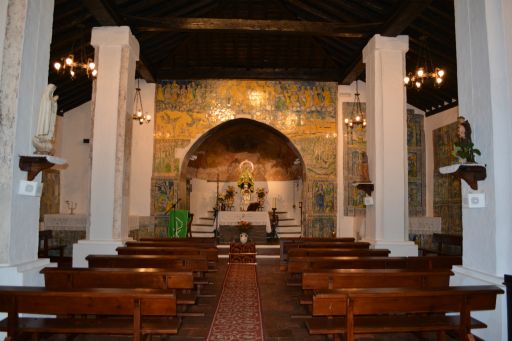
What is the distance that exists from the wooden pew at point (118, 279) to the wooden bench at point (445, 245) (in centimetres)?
812

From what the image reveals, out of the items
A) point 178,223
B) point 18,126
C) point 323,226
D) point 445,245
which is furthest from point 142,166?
point 445,245

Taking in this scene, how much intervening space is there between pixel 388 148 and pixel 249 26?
170 inches

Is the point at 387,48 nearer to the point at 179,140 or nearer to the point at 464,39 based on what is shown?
the point at 464,39

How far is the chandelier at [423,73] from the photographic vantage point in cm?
807

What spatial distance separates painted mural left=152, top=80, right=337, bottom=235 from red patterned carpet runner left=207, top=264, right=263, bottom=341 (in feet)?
18.4

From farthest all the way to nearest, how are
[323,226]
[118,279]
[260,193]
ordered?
[260,193], [323,226], [118,279]

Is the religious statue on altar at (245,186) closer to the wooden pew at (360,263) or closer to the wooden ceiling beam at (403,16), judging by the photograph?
the wooden ceiling beam at (403,16)

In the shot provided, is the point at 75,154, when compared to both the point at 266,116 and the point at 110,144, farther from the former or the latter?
the point at 266,116

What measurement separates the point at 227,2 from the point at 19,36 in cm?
832

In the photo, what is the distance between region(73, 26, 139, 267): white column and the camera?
27.9ft

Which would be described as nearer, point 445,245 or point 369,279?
point 369,279

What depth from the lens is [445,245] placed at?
39.8 feet

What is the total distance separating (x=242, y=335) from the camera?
4930 millimetres

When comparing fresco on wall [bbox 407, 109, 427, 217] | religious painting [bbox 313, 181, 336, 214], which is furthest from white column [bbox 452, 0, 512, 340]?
fresco on wall [bbox 407, 109, 427, 217]
